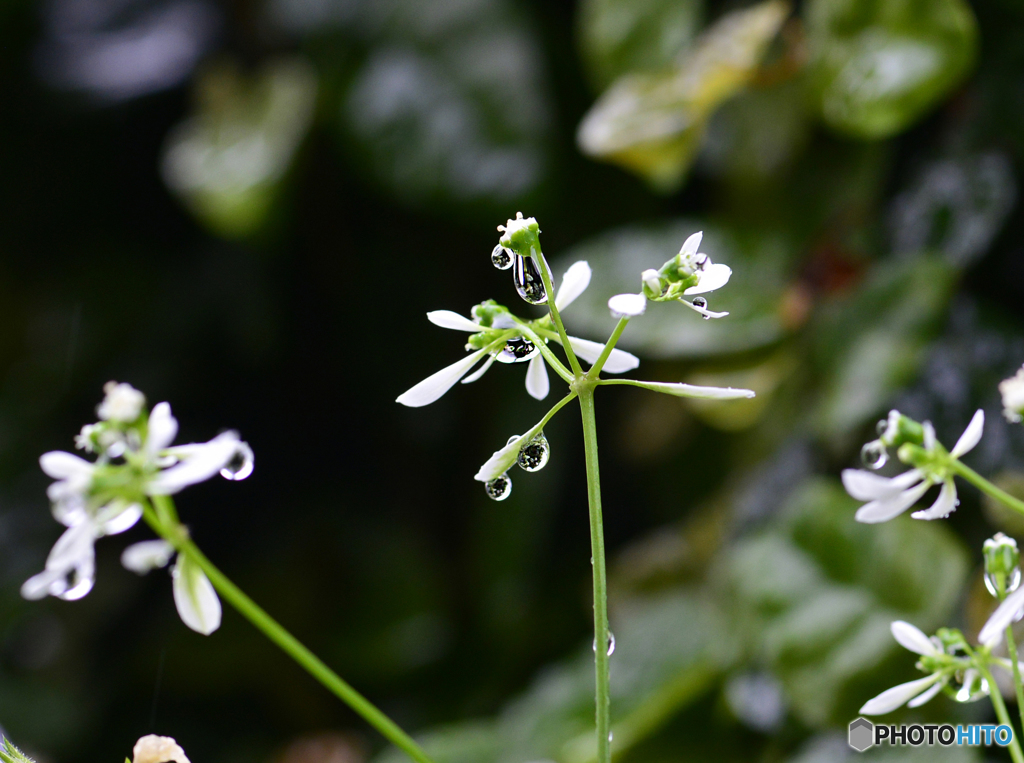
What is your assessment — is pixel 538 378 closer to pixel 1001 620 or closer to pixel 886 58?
A: pixel 1001 620

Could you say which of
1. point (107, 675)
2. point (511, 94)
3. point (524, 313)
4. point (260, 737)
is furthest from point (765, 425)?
point (107, 675)

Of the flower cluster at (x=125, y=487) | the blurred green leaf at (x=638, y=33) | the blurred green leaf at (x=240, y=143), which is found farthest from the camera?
the blurred green leaf at (x=240, y=143)

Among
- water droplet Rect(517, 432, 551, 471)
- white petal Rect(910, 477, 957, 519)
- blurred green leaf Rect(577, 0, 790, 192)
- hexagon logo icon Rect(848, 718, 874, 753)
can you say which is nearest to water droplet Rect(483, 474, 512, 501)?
water droplet Rect(517, 432, 551, 471)

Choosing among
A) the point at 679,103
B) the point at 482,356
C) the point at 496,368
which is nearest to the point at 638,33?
the point at 679,103

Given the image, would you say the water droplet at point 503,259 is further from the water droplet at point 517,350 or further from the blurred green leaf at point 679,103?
the blurred green leaf at point 679,103

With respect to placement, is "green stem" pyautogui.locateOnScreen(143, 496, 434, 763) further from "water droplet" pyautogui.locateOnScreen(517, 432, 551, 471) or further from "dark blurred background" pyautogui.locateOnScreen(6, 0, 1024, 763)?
"dark blurred background" pyautogui.locateOnScreen(6, 0, 1024, 763)

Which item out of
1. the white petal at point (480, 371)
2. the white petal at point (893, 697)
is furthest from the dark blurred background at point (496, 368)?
the white petal at point (480, 371)
